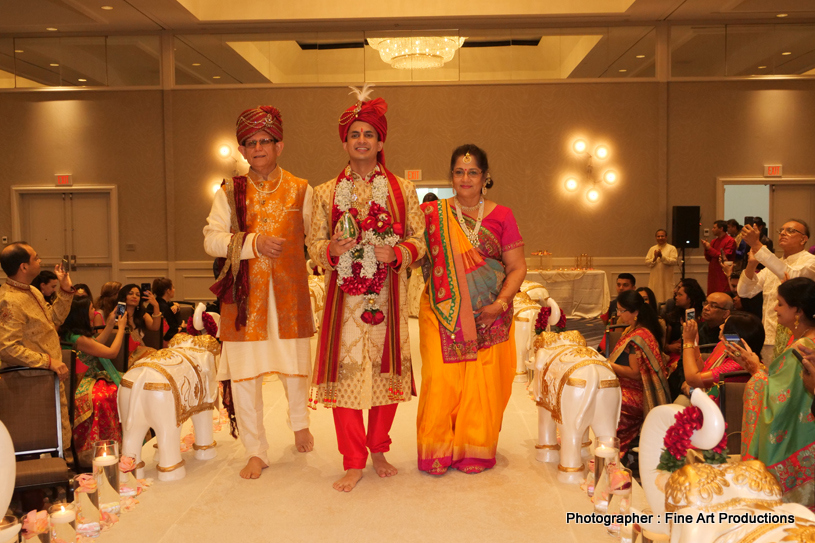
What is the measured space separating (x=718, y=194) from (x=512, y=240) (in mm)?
9113

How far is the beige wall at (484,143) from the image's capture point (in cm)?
1116

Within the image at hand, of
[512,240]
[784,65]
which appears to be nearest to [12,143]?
[512,240]

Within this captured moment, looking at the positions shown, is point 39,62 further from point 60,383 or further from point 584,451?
point 584,451

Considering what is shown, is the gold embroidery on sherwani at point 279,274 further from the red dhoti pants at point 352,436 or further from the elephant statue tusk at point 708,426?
the elephant statue tusk at point 708,426

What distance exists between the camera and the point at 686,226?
10789mm

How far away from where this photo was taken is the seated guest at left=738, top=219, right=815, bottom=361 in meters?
4.76

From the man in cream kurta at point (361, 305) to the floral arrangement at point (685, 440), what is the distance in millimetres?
1552

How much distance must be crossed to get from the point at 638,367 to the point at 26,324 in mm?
3517

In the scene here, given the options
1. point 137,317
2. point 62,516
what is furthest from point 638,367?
point 137,317

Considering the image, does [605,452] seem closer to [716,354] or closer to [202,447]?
[716,354]

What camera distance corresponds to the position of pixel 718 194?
11.2 metres

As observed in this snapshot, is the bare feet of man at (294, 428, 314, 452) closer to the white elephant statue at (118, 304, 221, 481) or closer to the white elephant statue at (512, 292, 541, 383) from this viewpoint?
the white elephant statue at (118, 304, 221, 481)

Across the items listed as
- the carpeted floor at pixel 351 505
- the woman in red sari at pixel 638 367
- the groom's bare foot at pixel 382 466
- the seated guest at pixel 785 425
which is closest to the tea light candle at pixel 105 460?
the carpeted floor at pixel 351 505

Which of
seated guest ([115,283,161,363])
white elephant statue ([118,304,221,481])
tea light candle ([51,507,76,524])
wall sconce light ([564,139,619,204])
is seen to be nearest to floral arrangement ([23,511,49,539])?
tea light candle ([51,507,76,524])
